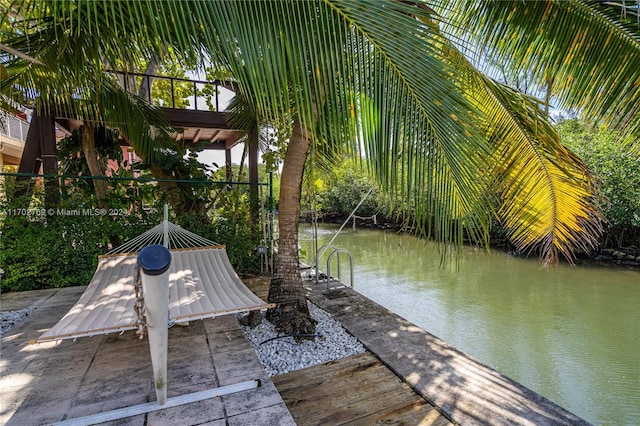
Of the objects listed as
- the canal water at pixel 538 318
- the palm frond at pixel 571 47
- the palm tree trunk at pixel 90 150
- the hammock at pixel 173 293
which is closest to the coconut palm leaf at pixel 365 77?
the canal water at pixel 538 318

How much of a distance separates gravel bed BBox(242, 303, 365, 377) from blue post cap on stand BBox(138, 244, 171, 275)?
1.65 metres

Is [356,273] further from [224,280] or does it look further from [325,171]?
[224,280]

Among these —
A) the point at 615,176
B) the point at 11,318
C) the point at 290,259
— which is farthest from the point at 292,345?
the point at 615,176

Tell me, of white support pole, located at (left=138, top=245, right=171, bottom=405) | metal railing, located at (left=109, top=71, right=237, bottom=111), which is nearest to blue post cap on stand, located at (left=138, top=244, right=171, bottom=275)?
white support pole, located at (left=138, top=245, right=171, bottom=405)

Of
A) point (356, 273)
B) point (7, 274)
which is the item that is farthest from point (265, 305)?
point (356, 273)

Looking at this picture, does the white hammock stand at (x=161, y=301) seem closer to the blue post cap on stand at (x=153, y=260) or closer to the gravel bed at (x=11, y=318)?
the blue post cap on stand at (x=153, y=260)

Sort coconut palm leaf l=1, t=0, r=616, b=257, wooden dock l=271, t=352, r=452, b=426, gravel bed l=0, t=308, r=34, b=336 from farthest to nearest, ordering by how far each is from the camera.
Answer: gravel bed l=0, t=308, r=34, b=336 < wooden dock l=271, t=352, r=452, b=426 < coconut palm leaf l=1, t=0, r=616, b=257

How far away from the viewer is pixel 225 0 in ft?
4.74

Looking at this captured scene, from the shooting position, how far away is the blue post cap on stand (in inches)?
59.2

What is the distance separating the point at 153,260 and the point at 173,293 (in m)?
1.41

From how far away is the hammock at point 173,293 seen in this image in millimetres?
2217

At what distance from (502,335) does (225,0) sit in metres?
5.20

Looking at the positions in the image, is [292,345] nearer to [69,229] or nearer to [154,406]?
[154,406]

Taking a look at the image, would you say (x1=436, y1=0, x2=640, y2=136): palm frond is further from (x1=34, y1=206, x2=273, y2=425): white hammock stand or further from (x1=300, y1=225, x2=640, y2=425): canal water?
(x1=34, y1=206, x2=273, y2=425): white hammock stand
